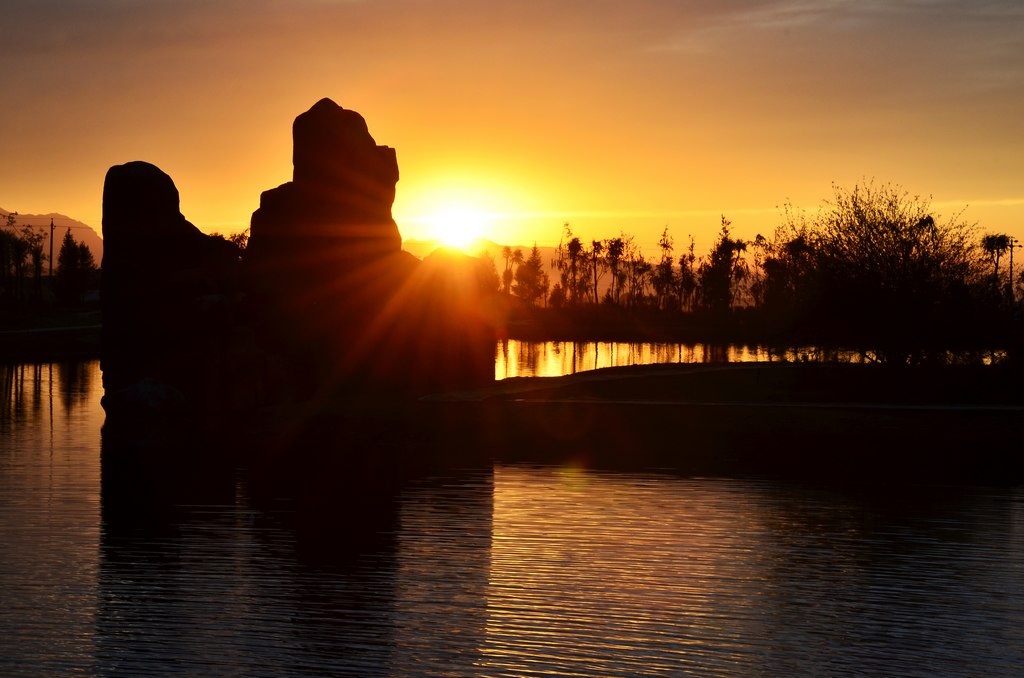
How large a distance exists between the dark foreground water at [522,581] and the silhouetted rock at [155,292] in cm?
1245

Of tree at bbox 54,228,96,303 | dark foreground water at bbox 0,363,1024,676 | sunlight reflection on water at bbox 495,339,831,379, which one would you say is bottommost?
dark foreground water at bbox 0,363,1024,676

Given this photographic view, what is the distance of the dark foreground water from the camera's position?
1027 cm

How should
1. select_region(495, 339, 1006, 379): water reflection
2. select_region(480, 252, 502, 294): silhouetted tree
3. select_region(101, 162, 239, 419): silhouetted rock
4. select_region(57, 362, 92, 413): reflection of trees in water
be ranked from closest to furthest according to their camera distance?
select_region(101, 162, 239, 419): silhouetted rock
select_region(57, 362, 92, 413): reflection of trees in water
select_region(495, 339, 1006, 379): water reflection
select_region(480, 252, 502, 294): silhouetted tree

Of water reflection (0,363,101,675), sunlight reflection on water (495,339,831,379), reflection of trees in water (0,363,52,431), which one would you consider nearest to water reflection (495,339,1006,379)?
sunlight reflection on water (495,339,831,379)

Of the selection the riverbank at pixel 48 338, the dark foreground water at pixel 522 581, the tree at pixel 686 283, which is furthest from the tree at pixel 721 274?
the dark foreground water at pixel 522 581

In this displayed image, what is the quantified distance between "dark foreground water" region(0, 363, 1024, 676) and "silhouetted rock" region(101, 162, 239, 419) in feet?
40.8

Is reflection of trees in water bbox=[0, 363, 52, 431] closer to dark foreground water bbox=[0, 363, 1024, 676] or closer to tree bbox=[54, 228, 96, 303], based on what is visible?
dark foreground water bbox=[0, 363, 1024, 676]

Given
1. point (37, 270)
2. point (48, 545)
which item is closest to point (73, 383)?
point (48, 545)

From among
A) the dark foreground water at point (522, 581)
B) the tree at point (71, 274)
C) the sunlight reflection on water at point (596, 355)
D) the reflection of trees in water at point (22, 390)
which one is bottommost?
the dark foreground water at point (522, 581)

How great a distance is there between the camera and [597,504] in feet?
58.6

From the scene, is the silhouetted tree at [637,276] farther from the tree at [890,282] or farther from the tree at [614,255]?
the tree at [890,282]

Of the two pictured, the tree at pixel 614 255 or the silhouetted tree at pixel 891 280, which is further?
the tree at pixel 614 255

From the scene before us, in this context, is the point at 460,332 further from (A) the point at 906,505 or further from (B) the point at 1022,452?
(A) the point at 906,505

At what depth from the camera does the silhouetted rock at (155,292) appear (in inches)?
1271
